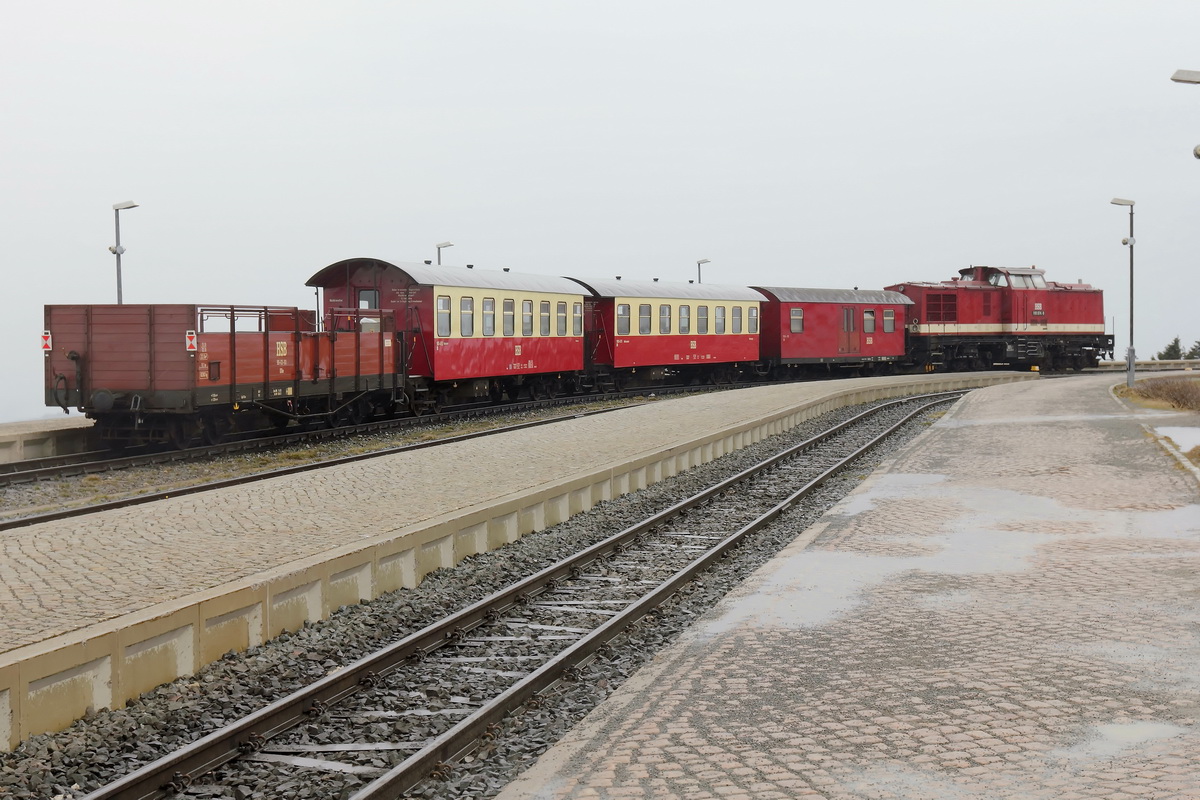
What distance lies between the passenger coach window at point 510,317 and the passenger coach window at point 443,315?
273 cm

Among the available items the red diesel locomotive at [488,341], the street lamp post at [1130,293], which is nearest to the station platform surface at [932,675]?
the red diesel locomotive at [488,341]

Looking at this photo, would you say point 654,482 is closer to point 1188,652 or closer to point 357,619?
point 357,619

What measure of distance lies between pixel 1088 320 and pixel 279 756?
5214 cm

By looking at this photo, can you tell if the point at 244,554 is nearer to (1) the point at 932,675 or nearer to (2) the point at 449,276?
(1) the point at 932,675

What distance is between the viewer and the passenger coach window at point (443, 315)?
2566 cm

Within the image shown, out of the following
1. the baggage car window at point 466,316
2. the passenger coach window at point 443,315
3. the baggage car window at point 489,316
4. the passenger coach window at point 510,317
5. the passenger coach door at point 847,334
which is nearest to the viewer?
the passenger coach window at point 443,315

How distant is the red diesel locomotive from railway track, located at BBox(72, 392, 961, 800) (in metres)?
10.2

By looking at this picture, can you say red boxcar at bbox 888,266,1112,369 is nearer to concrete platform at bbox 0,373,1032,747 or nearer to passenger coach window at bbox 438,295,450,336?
passenger coach window at bbox 438,295,450,336

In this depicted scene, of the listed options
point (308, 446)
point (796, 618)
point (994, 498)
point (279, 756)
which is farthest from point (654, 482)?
point (279, 756)

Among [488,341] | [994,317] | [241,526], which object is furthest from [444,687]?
[994,317]

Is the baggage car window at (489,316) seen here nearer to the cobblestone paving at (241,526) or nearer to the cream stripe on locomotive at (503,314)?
the cream stripe on locomotive at (503,314)

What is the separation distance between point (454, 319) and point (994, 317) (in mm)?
30224

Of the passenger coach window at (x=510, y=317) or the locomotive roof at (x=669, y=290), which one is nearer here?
the passenger coach window at (x=510, y=317)

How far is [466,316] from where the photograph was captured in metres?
26.8
